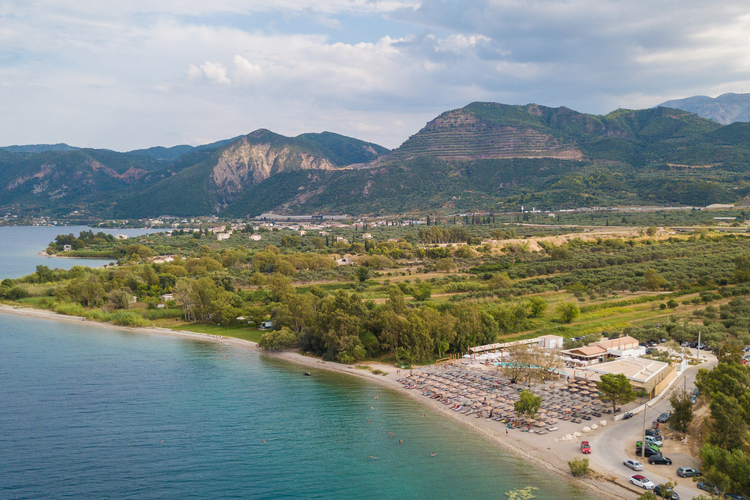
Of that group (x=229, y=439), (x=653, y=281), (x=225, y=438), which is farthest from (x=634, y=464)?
(x=653, y=281)

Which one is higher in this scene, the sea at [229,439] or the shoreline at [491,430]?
the shoreline at [491,430]

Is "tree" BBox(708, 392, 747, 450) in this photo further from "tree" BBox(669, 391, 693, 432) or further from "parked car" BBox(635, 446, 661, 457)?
"parked car" BBox(635, 446, 661, 457)

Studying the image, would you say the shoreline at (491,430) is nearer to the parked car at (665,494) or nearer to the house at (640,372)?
the parked car at (665,494)

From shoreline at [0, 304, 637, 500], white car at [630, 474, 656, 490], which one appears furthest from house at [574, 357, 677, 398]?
white car at [630, 474, 656, 490]

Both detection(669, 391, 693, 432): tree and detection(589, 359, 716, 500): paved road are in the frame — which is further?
detection(669, 391, 693, 432): tree

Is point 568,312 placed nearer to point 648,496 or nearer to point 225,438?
point 648,496

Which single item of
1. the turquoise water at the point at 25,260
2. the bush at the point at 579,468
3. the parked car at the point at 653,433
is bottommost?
the bush at the point at 579,468

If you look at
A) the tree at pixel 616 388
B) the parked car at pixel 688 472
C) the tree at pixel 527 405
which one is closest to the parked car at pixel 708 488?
the parked car at pixel 688 472

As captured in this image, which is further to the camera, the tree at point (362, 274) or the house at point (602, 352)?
the tree at point (362, 274)
